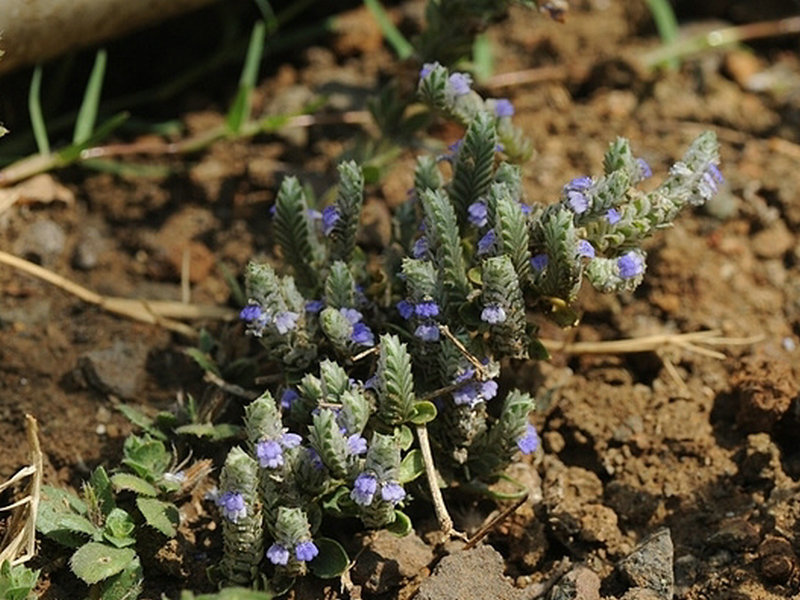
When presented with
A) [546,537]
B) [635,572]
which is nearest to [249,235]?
[546,537]

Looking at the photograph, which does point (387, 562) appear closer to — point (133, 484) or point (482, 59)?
point (133, 484)

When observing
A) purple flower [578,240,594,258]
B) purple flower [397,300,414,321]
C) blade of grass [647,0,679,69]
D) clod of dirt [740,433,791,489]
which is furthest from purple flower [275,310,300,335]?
blade of grass [647,0,679,69]

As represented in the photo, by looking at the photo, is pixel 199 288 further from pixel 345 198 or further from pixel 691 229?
pixel 691 229

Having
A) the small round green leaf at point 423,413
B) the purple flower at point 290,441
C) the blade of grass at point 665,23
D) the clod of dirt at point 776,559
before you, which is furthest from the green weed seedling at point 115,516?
the blade of grass at point 665,23

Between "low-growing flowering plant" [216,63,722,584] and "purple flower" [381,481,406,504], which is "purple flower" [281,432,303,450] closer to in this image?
"low-growing flowering plant" [216,63,722,584]

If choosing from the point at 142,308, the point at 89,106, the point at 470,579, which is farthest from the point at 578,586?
the point at 89,106

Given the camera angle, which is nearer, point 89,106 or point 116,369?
point 116,369
